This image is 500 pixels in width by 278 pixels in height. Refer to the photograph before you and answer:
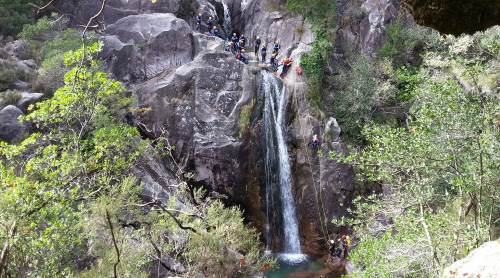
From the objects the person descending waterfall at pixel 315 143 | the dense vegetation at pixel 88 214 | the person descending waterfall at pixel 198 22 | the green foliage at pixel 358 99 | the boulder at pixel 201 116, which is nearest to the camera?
the dense vegetation at pixel 88 214

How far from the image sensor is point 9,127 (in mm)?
17031

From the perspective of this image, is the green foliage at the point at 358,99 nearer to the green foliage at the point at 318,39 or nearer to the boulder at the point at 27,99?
the green foliage at the point at 318,39

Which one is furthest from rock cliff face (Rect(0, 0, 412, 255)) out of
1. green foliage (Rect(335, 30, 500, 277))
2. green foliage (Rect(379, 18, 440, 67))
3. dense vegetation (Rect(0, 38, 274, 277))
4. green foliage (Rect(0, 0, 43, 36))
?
green foliage (Rect(335, 30, 500, 277))

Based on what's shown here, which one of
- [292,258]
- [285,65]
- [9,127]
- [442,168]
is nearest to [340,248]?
[292,258]

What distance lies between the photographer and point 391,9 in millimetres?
26344

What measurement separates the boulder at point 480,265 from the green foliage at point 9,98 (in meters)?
19.7

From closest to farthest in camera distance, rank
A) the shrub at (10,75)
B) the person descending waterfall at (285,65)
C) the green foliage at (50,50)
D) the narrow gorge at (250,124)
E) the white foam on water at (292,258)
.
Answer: the narrow gorge at (250,124), the shrub at (10,75), the green foliage at (50,50), the white foam on water at (292,258), the person descending waterfall at (285,65)

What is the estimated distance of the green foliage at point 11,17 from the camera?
23781 mm

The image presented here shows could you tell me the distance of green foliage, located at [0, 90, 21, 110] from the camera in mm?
18000

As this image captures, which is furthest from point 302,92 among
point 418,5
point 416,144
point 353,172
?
point 418,5

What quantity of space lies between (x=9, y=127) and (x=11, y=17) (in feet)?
35.6

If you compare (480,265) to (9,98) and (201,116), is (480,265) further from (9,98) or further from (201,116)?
(9,98)

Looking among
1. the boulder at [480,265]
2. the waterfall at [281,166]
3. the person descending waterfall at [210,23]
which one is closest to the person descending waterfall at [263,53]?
the waterfall at [281,166]

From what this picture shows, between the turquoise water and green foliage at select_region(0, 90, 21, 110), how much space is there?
50.6 ft
